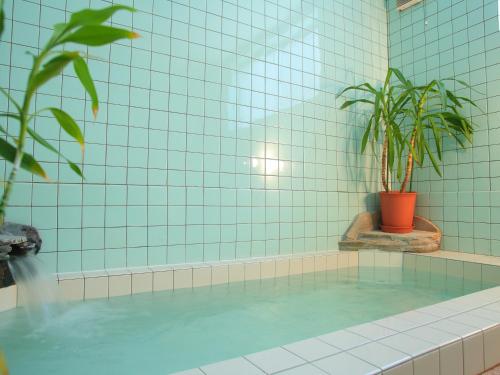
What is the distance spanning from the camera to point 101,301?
2.12 meters

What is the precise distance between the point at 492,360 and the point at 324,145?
101 inches

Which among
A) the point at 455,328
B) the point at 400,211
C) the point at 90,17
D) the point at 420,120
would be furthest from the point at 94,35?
the point at 400,211

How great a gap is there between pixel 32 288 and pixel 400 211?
3255mm

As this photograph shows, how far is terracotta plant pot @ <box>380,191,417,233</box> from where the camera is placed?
341 centimetres

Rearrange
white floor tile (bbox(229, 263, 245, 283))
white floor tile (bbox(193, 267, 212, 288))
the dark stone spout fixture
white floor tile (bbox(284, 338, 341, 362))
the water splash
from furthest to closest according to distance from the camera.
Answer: white floor tile (bbox(229, 263, 245, 283)), white floor tile (bbox(193, 267, 212, 288)), the water splash, the dark stone spout fixture, white floor tile (bbox(284, 338, 341, 362))

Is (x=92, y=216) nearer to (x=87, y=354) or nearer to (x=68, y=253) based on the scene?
(x=68, y=253)

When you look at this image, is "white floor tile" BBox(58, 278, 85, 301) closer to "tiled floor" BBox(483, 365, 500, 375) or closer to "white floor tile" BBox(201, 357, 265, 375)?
"white floor tile" BBox(201, 357, 265, 375)

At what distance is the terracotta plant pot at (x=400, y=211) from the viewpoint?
3.41m

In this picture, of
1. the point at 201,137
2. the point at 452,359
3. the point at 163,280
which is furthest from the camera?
the point at 201,137

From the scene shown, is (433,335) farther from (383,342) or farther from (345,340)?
(345,340)

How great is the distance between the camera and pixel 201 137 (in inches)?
112

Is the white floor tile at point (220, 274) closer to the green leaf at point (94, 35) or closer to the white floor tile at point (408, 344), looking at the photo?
the white floor tile at point (408, 344)

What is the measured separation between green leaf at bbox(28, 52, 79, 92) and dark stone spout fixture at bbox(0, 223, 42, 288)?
Answer: 160 centimetres

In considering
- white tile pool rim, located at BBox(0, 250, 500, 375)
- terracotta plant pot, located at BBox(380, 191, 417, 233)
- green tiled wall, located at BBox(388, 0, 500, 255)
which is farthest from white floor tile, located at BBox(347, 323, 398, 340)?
green tiled wall, located at BBox(388, 0, 500, 255)
